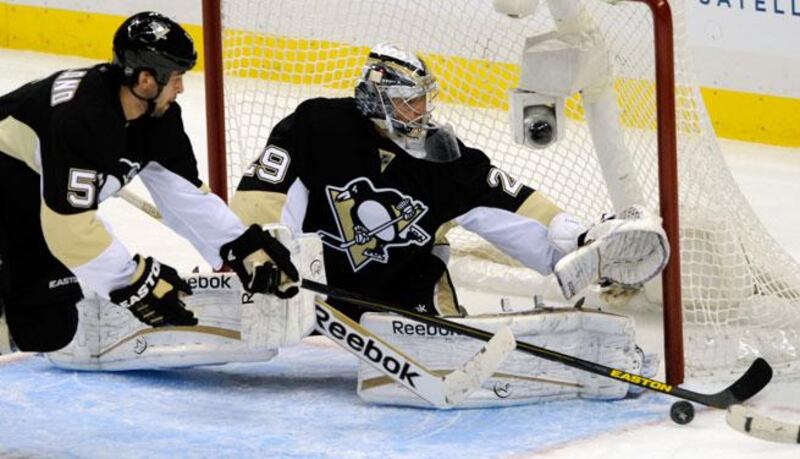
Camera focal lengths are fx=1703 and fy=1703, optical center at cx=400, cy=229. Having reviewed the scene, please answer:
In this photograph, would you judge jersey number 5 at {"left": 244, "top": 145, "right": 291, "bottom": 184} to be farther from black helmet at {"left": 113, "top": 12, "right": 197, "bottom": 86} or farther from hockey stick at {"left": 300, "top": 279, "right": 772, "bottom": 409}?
black helmet at {"left": 113, "top": 12, "right": 197, "bottom": 86}

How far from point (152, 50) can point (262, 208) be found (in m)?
0.66

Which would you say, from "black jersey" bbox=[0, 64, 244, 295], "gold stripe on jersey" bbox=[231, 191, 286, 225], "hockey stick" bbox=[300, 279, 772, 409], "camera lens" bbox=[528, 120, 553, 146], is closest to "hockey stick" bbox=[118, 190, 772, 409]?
"hockey stick" bbox=[300, 279, 772, 409]

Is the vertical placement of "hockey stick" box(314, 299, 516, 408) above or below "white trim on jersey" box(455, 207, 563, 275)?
below

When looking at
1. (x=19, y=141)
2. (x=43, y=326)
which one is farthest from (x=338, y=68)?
(x=19, y=141)

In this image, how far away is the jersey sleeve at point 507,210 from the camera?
12.7 feet

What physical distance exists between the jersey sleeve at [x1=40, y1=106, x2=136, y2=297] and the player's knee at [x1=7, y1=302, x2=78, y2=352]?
11.4 inches

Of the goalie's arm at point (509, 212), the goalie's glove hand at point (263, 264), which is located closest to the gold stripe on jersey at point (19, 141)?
the goalie's glove hand at point (263, 264)

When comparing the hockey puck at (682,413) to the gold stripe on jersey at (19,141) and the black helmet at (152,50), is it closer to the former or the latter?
the black helmet at (152,50)

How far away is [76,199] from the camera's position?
315 cm

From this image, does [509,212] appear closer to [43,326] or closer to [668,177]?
[668,177]

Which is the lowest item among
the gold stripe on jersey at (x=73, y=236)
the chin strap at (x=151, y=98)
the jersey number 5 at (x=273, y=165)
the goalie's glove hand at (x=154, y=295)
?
the goalie's glove hand at (x=154, y=295)

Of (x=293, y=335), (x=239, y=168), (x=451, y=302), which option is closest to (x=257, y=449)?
(x=293, y=335)

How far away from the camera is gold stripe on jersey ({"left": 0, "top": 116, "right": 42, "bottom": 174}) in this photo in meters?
3.22

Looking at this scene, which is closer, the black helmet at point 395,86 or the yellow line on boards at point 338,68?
the black helmet at point 395,86
